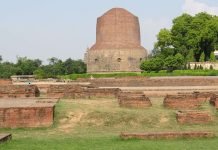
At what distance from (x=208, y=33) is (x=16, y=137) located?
3183cm

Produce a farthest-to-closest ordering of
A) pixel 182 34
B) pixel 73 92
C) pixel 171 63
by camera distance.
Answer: pixel 182 34 → pixel 171 63 → pixel 73 92

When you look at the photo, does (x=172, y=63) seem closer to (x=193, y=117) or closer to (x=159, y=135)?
(x=193, y=117)

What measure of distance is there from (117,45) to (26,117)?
1130 inches

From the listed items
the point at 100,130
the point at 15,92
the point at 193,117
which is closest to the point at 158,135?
the point at 100,130

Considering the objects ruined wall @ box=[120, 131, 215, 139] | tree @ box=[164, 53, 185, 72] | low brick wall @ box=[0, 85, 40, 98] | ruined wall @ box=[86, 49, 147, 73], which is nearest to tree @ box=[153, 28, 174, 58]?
ruined wall @ box=[86, 49, 147, 73]

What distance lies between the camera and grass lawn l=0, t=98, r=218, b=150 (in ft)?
16.5

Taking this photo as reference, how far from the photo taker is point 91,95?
10781mm

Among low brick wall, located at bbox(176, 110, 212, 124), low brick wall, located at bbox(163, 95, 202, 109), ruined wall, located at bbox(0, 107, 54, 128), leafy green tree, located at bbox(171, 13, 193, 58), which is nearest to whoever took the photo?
ruined wall, located at bbox(0, 107, 54, 128)

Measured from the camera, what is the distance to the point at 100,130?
662cm

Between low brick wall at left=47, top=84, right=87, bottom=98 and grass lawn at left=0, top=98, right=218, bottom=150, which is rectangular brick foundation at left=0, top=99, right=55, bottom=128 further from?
low brick wall at left=47, top=84, right=87, bottom=98

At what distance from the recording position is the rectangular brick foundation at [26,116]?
21.7 ft

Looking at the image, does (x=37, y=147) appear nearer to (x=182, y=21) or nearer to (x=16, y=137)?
(x=16, y=137)

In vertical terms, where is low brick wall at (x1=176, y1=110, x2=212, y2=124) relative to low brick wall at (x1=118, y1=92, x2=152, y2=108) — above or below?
below

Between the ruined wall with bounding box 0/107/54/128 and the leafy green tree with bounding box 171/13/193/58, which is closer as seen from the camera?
the ruined wall with bounding box 0/107/54/128
